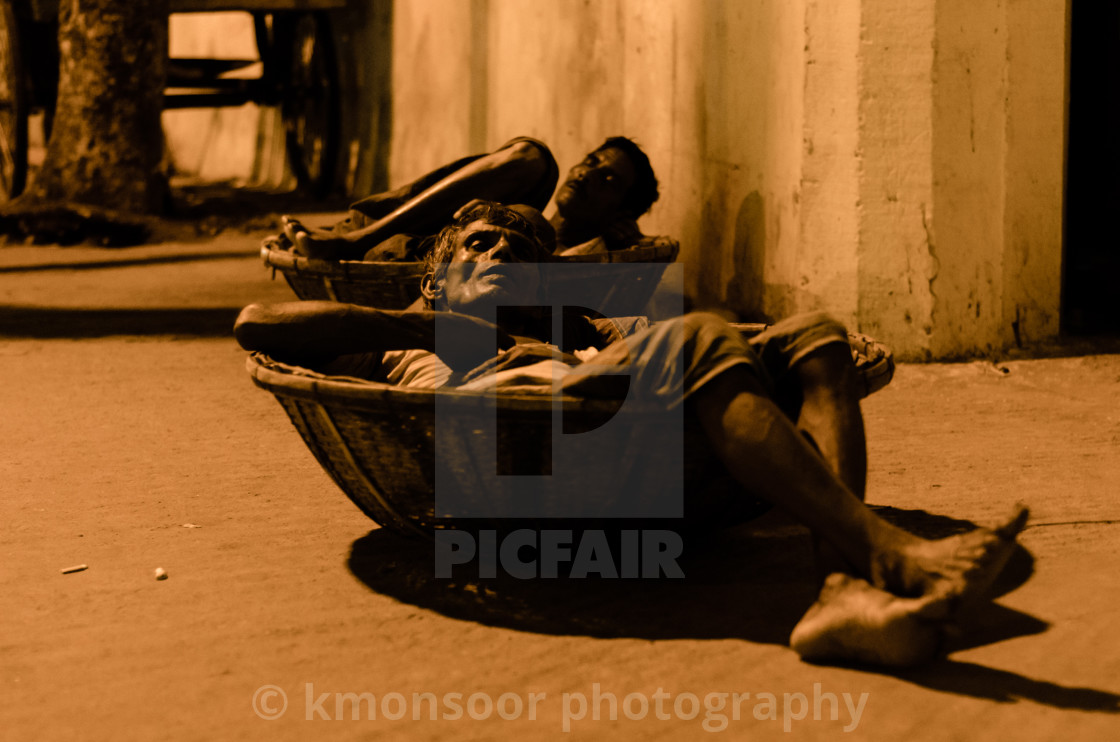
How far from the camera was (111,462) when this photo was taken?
3.61 metres

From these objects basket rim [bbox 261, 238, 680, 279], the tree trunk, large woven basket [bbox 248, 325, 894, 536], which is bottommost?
large woven basket [bbox 248, 325, 894, 536]

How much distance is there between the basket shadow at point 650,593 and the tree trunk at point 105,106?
727 cm

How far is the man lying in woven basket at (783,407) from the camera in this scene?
6.62 ft

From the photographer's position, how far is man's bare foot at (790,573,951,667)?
199 centimetres

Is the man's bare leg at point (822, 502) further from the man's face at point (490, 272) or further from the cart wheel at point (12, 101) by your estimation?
the cart wheel at point (12, 101)

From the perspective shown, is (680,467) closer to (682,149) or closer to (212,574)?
(212,574)

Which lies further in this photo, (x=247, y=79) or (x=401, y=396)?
(x=247, y=79)

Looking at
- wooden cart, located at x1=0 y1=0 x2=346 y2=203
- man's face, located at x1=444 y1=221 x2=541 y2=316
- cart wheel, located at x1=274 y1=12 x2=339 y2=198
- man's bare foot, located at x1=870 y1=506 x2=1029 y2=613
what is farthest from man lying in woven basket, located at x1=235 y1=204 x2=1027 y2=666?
cart wheel, located at x1=274 y1=12 x2=339 y2=198

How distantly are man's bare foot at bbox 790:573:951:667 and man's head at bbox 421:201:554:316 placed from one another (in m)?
1.01

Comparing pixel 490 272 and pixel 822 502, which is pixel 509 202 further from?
pixel 822 502

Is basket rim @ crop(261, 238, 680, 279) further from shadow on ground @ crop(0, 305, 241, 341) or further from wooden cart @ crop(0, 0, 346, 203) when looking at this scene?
wooden cart @ crop(0, 0, 346, 203)

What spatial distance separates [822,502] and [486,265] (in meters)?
1.00

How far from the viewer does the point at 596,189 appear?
497 centimetres

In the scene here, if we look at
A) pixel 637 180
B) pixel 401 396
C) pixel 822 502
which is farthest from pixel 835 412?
pixel 637 180
